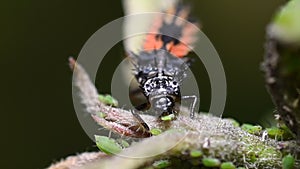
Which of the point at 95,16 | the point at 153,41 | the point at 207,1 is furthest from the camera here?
the point at 95,16

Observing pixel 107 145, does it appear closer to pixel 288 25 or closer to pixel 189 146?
pixel 189 146

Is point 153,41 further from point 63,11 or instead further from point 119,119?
point 63,11

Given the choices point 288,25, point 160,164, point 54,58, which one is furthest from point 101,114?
point 54,58

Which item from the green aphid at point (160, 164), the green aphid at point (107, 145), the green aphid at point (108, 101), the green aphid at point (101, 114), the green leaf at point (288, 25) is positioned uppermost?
the green leaf at point (288, 25)

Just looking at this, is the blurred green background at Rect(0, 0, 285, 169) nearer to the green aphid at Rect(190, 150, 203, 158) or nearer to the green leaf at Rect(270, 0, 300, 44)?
the green aphid at Rect(190, 150, 203, 158)

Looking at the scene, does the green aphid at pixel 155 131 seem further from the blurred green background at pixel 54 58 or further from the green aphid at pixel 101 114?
the blurred green background at pixel 54 58

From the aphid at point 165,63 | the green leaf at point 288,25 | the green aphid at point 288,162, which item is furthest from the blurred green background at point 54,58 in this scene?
the green leaf at point 288,25

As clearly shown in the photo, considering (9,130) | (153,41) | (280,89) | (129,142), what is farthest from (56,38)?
(280,89)
